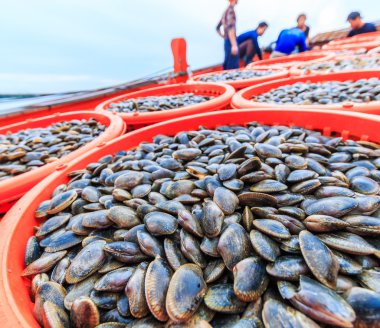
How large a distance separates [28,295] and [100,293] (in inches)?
9.6

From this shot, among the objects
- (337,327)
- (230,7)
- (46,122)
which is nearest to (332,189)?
(337,327)

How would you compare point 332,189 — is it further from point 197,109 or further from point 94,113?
point 94,113

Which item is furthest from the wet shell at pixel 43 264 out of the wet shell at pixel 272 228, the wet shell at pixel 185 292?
the wet shell at pixel 272 228

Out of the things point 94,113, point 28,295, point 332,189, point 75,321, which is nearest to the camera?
point 75,321

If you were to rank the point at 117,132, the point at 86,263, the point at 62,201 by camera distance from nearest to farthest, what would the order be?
1. the point at 86,263
2. the point at 62,201
3. the point at 117,132

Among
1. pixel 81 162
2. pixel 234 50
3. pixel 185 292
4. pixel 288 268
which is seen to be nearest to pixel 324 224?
pixel 288 268

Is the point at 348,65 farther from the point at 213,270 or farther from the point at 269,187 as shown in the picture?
the point at 213,270

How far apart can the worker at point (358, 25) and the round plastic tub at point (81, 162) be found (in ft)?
27.1

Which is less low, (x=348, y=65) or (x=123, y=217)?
(x=123, y=217)

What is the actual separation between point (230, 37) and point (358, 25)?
5.47 m

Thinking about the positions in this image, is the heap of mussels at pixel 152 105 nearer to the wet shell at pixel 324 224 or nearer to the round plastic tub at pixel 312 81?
the round plastic tub at pixel 312 81

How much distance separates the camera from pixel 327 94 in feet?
6.46

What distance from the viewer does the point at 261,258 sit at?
0.67 meters

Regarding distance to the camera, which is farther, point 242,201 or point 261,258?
point 242,201
